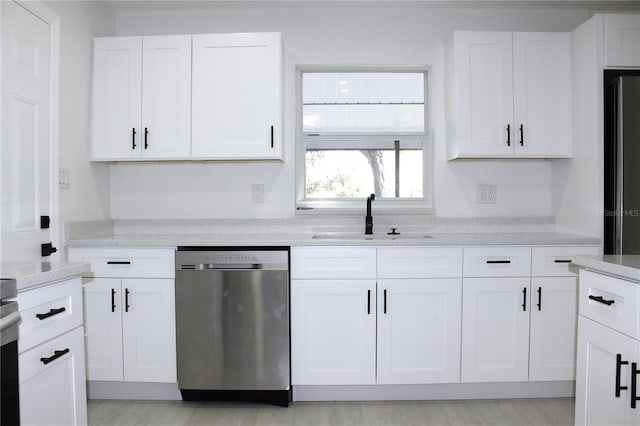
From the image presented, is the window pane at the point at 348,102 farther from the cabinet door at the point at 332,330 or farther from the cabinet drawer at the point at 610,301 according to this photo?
the cabinet drawer at the point at 610,301

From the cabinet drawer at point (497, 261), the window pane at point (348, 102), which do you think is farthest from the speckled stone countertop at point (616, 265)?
the window pane at point (348, 102)

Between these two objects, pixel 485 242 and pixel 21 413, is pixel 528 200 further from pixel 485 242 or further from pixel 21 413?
pixel 21 413

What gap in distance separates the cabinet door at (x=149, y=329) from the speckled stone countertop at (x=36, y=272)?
93 cm

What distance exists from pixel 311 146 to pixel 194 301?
1.33 m

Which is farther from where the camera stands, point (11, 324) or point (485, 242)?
point (485, 242)

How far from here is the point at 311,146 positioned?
9.41 ft

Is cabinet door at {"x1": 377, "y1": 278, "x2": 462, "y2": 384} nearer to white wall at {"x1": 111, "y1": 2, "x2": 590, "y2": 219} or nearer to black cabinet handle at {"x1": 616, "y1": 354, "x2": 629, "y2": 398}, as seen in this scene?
white wall at {"x1": 111, "y1": 2, "x2": 590, "y2": 219}

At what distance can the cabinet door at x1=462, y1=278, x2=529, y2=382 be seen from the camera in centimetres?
224

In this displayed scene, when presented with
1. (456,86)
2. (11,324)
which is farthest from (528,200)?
(11,324)

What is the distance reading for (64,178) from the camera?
229 centimetres

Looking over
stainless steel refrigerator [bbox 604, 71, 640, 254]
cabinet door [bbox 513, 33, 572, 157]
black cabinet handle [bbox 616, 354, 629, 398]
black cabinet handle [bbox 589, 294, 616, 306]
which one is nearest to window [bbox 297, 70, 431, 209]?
cabinet door [bbox 513, 33, 572, 157]

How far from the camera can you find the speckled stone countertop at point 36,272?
43.3 inches

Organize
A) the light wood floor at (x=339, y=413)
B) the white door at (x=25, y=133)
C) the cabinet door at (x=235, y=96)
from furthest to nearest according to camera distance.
A: the cabinet door at (x=235, y=96) → the light wood floor at (x=339, y=413) → the white door at (x=25, y=133)

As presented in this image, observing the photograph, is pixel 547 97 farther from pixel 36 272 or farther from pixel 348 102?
pixel 36 272
